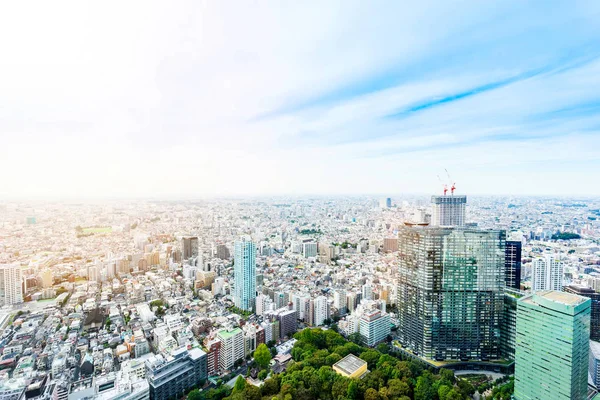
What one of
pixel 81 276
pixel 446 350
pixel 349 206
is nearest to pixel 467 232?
pixel 446 350

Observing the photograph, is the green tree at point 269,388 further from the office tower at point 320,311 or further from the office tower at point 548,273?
the office tower at point 548,273

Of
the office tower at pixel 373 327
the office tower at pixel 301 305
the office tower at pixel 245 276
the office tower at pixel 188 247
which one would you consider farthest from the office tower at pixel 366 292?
the office tower at pixel 188 247

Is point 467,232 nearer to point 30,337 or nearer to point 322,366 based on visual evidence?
point 322,366

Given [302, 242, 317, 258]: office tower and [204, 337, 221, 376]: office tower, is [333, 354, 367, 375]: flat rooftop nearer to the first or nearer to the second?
[204, 337, 221, 376]: office tower

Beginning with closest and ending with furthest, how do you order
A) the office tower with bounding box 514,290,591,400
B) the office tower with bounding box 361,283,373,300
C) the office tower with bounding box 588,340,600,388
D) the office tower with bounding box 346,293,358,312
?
the office tower with bounding box 514,290,591,400
the office tower with bounding box 588,340,600,388
the office tower with bounding box 346,293,358,312
the office tower with bounding box 361,283,373,300

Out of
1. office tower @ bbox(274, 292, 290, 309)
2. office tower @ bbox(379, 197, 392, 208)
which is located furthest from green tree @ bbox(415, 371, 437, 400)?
office tower @ bbox(379, 197, 392, 208)

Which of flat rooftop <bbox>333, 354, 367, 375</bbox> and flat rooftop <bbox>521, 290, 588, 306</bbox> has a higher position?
flat rooftop <bbox>521, 290, 588, 306</bbox>

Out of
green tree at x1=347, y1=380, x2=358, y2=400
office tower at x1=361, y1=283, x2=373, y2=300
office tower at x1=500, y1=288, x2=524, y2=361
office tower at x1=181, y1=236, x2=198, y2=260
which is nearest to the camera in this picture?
green tree at x1=347, y1=380, x2=358, y2=400
